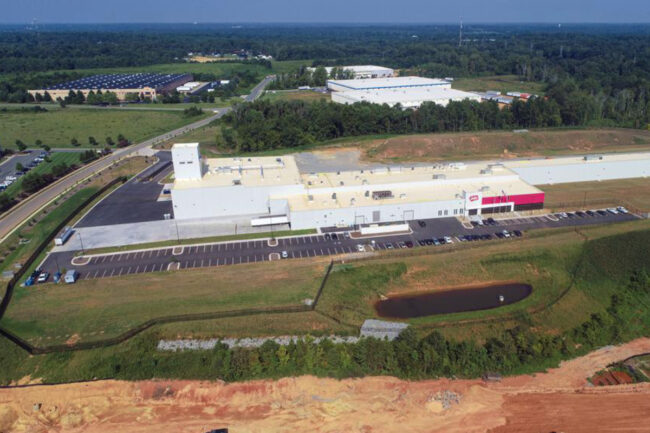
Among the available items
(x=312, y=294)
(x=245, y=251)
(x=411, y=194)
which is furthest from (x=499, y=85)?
(x=312, y=294)

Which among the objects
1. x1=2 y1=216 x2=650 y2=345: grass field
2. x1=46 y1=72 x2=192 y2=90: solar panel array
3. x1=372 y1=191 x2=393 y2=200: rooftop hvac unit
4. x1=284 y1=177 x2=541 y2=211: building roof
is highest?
x1=46 y1=72 x2=192 y2=90: solar panel array

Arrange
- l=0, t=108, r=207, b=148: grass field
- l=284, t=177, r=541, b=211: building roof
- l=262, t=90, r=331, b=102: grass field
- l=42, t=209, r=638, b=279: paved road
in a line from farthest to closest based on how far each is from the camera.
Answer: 1. l=262, t=90, r=331, b=102: grass field
2. l=0, t=108, r=207, b=148: grass field
3. l=284, t=177, r=541, b=211: building roof
4. l=42, t=209, r=638, b=279: paved road

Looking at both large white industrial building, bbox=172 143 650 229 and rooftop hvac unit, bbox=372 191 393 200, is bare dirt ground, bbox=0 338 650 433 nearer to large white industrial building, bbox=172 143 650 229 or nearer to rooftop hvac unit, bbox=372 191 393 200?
large white industrial building, bbox=172 143 650 229

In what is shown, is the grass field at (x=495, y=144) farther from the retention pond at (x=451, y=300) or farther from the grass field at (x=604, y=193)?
the retention pond at (x=451, y=300)

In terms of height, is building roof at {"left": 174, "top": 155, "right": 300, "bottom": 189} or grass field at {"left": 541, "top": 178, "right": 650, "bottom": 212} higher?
building roof at {"left": 174, "top": 155, "right": 300, "bottom": 189}

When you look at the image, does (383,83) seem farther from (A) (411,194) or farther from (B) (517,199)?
(B) (517,199)

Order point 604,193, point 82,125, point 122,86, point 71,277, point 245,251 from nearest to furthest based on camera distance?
point 71,277, point 245,251, point 604,193, point 82,125, point 122,86

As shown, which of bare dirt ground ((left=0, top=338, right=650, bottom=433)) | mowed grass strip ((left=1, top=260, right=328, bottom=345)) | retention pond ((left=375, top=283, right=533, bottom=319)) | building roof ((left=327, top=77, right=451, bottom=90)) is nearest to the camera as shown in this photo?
bare dirt ground ((left=0, top=338, right=650, bottom=433))

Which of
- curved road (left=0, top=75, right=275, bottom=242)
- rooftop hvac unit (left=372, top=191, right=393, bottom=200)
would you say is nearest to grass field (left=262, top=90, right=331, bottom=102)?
curved road (left=0, top=75, right=275, bottom=242)
